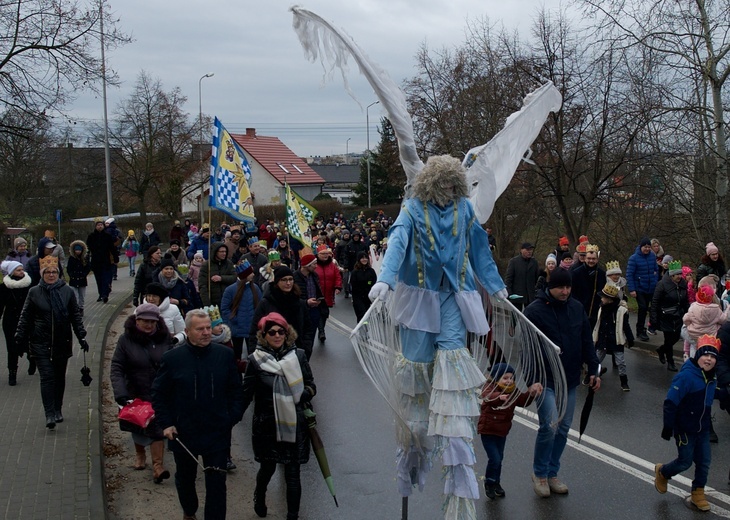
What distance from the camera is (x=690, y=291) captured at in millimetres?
11469

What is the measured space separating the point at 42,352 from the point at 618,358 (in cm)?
689

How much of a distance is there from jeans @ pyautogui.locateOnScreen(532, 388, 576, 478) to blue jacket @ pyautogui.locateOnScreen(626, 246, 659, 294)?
24.0ft

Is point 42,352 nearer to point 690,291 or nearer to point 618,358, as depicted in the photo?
point 618,358

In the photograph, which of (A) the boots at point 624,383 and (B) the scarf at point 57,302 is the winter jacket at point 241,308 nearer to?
(B) the scarf at point 57,302

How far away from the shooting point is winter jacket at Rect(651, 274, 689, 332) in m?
11.0

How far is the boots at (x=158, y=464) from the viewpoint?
693 centimetres

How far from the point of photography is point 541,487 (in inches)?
248

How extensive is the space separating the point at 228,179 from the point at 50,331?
12.9 ft

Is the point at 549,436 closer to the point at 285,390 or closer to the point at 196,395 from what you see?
the point at 285,390

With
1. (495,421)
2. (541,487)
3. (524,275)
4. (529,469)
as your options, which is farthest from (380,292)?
(524,275)

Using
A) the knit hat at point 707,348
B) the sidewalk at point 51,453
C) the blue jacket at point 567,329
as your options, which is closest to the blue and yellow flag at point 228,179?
the sidewalk at point 51,453

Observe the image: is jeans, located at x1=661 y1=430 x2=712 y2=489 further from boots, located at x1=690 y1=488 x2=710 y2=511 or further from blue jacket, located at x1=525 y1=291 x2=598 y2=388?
blue jacket, located at x1=525 y1=291 x2=598 y2=388

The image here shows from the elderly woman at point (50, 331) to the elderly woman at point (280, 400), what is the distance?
3112 millimetres

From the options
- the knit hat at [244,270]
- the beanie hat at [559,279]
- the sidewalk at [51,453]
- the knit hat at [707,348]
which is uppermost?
the beanie hat at [559,279]
